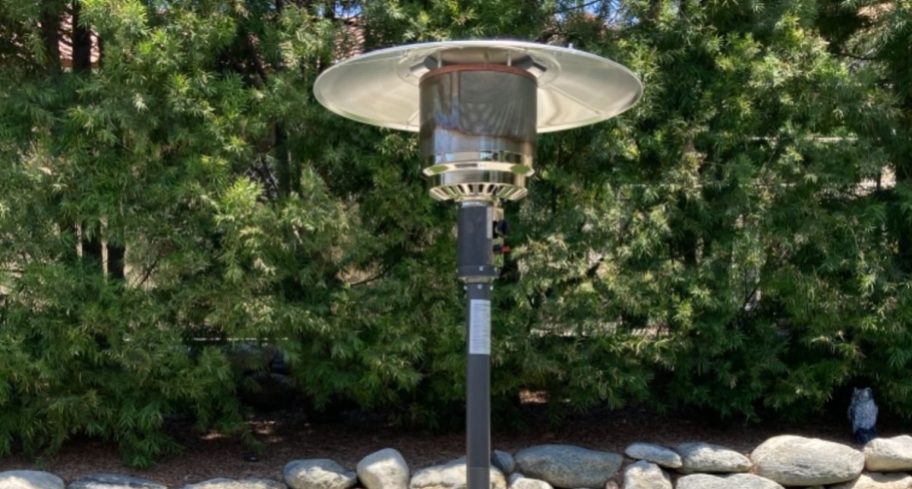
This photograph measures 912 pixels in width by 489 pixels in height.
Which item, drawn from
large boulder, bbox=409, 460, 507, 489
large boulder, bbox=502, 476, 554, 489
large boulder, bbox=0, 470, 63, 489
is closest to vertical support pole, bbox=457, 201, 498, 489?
large boulder, bbox=409, 460, 507, 489

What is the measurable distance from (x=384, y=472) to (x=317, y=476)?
A: 386 mm

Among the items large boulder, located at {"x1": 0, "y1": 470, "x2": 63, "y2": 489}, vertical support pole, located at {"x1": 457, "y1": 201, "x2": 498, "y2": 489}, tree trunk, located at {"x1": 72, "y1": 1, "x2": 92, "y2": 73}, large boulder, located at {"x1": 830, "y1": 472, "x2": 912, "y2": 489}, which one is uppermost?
tree trunk, located at {"x1": 72, "y1": 1, "x2": 92, "y2": 73}

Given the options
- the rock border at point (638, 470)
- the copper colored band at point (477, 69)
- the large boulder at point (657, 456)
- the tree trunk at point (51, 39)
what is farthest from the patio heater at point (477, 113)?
the tree trunk at point (51, 39)

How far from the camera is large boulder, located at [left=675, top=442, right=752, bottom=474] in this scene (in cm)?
560

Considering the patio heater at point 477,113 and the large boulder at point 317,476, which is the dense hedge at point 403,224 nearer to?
the large boulder at point 317,476

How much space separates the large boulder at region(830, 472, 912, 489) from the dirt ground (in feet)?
1.76

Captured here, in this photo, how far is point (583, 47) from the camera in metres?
5.84

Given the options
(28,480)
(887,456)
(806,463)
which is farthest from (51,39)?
(887,456)

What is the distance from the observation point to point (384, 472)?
5273 mm

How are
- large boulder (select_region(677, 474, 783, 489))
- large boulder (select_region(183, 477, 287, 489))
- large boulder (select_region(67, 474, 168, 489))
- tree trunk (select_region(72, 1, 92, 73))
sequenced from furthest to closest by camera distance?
tree trunk (select_region(72, 1, 92, 73)) < large boulder (select_region(677, 474, 783, 489)) < large boulder (select_region(183, 477, 287, 489)) < large boulder (select_region(67, 474, 168, 489))

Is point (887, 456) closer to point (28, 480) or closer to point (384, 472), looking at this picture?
point (384, 472)

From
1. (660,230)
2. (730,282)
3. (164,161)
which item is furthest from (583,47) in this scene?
(164,161)

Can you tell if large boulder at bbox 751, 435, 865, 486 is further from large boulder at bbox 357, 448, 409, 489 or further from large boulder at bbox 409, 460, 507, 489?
large boulder at bbox 357, 448, 409, 489

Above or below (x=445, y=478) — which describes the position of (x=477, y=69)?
above
